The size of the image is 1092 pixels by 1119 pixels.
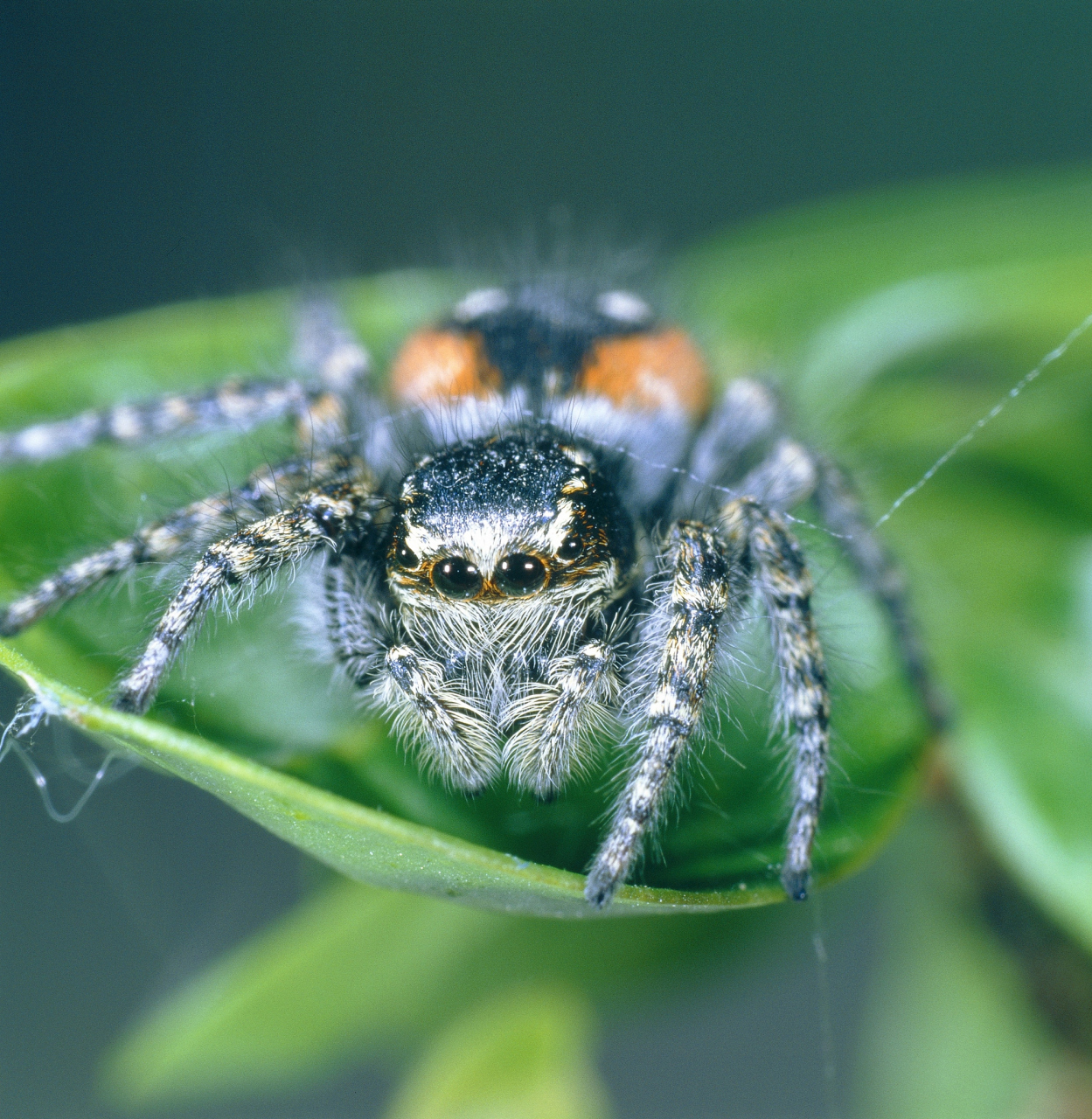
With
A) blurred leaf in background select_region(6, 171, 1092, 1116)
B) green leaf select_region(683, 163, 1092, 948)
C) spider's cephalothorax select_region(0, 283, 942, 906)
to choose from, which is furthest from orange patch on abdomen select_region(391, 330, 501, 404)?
green leaf select_region(683, 163, 1092, 948)

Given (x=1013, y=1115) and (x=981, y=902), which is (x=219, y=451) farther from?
(x=1013, y=1115)

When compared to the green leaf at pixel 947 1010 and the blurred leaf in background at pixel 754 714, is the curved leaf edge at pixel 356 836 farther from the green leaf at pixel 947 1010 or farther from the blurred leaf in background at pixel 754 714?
the green leaf at pixel 947 1010

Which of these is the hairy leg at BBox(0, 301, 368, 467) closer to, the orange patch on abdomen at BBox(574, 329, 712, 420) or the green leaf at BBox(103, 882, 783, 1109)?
the orange patch on abdomen at BBox(574, 329, 712, 420)

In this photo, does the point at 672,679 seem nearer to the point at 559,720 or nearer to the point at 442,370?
the point at 559,720

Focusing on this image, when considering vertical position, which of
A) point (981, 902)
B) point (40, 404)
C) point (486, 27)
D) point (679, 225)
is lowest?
point (679, 225)

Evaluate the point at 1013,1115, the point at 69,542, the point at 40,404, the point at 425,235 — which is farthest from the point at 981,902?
the point at 425,235
